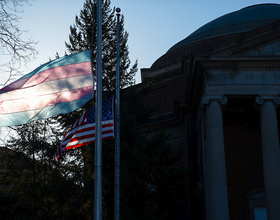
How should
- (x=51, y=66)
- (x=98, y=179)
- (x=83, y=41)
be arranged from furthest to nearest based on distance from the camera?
(x=83, y=41) < (x=51, y=66) < (x=98, y=179)

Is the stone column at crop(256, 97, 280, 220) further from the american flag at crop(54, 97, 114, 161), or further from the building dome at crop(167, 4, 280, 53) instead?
the building dome at crop(167, 4, 280, 53)

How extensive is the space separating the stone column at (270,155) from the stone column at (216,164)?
6.00 feet

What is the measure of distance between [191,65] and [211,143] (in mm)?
4343

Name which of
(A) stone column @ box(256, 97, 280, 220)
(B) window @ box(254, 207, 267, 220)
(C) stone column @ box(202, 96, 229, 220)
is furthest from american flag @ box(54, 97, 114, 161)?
(B) window @ box(254, 207, 267, 220)

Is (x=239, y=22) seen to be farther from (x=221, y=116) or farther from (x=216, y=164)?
(x=216, y=164)

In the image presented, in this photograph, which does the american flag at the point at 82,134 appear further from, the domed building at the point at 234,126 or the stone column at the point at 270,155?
the stone column at the point at 270,155

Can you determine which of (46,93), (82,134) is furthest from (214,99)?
(46,93)

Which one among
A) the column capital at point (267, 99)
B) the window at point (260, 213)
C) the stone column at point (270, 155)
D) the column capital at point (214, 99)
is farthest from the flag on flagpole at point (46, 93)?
the window at point (260, 213)

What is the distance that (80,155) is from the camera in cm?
2191

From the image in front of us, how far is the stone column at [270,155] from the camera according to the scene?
16.2 m

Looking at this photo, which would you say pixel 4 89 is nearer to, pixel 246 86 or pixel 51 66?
pixel 51 66

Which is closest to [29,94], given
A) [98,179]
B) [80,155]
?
[98,179]

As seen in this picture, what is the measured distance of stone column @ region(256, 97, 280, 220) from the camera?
53.2 ft

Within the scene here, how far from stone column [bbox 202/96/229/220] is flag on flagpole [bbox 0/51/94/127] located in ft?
29.6
